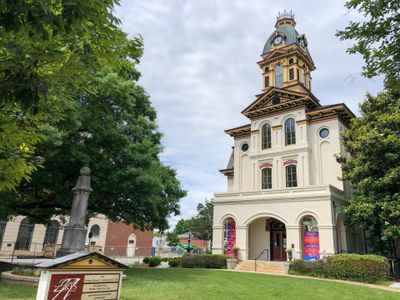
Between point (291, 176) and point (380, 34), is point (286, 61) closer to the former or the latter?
point (291, 176)

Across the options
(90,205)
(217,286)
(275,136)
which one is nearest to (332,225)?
(275,136)

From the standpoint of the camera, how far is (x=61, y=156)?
13922mm

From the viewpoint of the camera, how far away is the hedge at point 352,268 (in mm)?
17047

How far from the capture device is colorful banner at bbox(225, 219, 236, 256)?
24672mm

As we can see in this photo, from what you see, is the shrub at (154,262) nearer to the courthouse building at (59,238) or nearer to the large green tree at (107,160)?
the large green tree at (107,160)

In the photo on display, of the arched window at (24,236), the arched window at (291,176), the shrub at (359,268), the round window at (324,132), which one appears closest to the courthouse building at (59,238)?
the arched window at (24,236)

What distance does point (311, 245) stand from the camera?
70.9 ft

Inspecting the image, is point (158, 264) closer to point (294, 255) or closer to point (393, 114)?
point (294, 255)

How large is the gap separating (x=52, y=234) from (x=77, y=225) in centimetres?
2604

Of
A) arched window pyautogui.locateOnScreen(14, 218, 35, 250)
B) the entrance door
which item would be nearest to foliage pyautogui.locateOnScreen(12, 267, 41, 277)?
the entrance door

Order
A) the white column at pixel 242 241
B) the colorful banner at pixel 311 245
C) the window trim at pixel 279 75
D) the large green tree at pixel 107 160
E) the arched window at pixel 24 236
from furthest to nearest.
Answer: the window trim at pixel 279 75 → the arched window at pixel 24 236 → the white column at pixel 242 241 → the colorful banner at pixel 311 245 → the large green tree at pixel 107 160

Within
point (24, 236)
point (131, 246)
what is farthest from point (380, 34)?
point (131, 246)

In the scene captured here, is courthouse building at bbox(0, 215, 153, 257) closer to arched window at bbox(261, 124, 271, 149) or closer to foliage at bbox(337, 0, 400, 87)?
arched window at bbox(261, 124, 271, 149)

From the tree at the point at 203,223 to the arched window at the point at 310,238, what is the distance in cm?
2932
